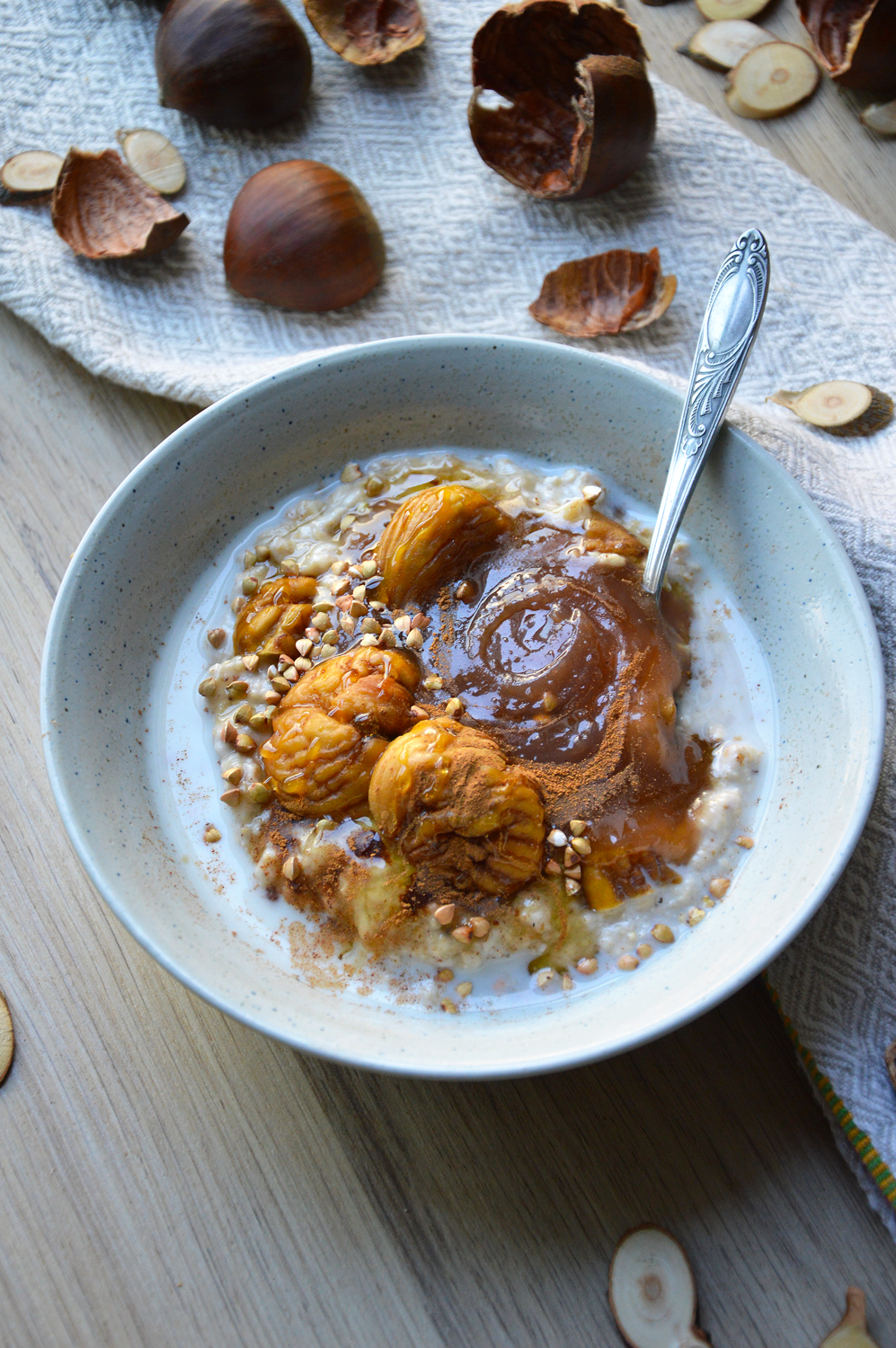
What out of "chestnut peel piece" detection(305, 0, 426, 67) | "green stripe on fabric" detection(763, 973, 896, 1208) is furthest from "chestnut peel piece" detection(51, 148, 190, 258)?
"green stripe on fabric" detection(763, 973, 896, 1208)

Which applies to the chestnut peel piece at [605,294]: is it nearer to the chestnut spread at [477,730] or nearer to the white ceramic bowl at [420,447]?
the white ceramic bowl at [420,447]

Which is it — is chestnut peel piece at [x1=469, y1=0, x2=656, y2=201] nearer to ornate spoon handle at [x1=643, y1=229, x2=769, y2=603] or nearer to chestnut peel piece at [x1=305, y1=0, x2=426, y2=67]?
chestnut peel piece at [x1=305, y1=0, x2=426, y2=67]

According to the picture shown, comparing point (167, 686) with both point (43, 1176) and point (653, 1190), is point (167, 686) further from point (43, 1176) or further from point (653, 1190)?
point (653, 1190)

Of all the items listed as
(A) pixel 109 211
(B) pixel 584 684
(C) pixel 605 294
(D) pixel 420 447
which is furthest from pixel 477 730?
(A) pixel 109 211

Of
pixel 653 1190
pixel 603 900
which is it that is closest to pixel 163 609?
pixel 603 900

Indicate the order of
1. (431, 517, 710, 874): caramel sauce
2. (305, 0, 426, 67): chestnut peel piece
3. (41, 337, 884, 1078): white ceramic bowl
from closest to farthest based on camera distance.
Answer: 1. (41, 337, 884, 1078): white ceramic bowl
2. (431, 517, 710, 874): caramel sauce
3. (305, 0, 426, 67): chestnut peel piece

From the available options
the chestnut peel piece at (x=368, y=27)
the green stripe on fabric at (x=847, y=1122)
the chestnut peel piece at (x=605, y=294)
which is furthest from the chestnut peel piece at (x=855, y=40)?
the green stripe on fabric at (x=847, y=1122)

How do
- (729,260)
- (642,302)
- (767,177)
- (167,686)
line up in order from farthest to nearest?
(767,177), (642,302), (167,686), (729,260)
